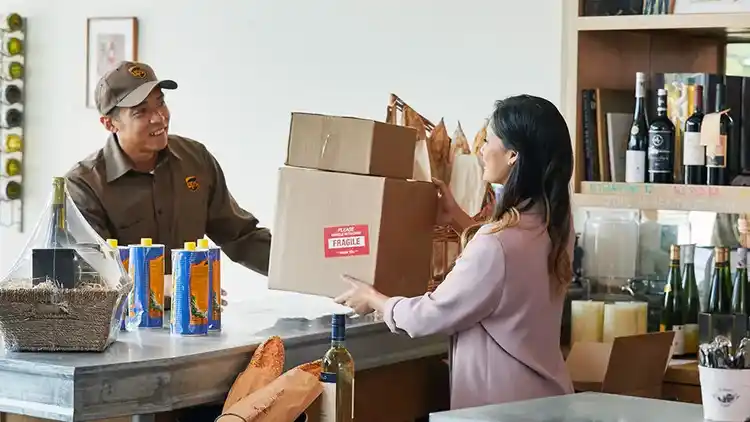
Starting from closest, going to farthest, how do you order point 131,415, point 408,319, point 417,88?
point 131,415
point 408,319
point 417,88

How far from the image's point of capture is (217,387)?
239cm

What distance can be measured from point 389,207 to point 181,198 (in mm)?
976

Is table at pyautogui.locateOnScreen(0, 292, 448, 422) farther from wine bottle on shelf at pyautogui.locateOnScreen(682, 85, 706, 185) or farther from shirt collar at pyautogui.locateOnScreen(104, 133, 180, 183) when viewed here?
wine bottle on shelf at pyautogui.locateOnScreen(682, 85, 706, 185)

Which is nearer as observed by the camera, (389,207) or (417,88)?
(389,207)

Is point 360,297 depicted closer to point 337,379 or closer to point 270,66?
point 337,379

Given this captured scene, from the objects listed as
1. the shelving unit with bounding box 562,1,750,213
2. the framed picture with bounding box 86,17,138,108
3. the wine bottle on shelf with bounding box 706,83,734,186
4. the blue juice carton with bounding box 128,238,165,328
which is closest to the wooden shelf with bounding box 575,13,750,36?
the shelving unit with bounding box 562,1,750,213

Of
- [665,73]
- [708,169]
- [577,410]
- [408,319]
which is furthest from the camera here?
[665,73]

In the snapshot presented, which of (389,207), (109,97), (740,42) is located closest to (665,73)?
(740,42)

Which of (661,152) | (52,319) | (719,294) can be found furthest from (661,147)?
(52,319)

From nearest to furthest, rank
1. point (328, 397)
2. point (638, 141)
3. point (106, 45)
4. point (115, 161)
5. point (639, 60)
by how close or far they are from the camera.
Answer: point (328, 397)
point (115, 161)
point (638, 141)
point (639, 60)
point (106, 45)

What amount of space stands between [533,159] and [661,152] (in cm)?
90

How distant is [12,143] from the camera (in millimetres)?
5156

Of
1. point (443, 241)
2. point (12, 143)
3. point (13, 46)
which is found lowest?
point (443, 241)

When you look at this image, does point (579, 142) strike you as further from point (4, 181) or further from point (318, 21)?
point (4, 181)
